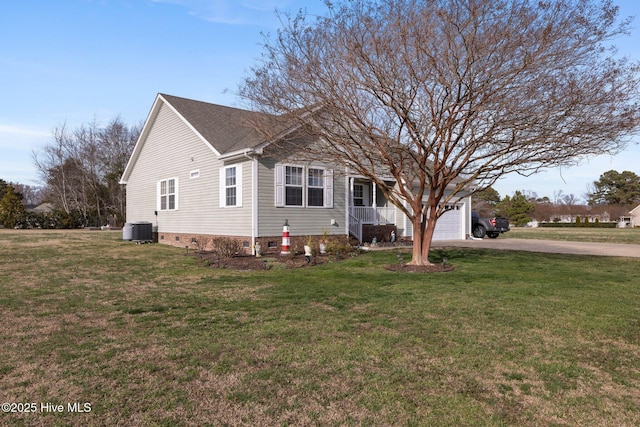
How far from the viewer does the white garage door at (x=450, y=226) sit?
20.6m

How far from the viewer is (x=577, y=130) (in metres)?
8.54

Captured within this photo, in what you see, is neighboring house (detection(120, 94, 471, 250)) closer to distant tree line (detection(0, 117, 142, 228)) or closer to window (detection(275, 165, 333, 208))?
window (detection(275, 165, 333, 208))

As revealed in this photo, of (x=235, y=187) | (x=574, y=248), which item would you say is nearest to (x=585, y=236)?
(x=574, y=248)

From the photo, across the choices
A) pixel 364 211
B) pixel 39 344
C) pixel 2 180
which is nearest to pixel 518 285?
pixel 39 344

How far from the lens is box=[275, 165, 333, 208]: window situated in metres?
14.0

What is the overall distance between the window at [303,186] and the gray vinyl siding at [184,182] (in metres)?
1.08

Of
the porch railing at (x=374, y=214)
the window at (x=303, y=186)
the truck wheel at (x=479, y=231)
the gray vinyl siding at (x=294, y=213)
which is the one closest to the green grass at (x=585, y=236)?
the truck wheel at (x=479, y=231)

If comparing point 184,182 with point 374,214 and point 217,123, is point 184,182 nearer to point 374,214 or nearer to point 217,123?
point 217,123

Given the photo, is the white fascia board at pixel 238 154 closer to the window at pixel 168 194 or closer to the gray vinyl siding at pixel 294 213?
the gray vinyl siding at pixel 294 213

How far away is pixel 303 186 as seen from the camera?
14555 mm

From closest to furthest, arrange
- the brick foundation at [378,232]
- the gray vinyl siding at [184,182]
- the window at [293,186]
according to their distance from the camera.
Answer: the window at [293,186] → the gray vinyl siding at [184,182] → the brick foundation at [378,232]

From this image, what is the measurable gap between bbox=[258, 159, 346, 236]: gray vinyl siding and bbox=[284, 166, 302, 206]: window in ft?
0.78

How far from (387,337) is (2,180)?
62.6 meters

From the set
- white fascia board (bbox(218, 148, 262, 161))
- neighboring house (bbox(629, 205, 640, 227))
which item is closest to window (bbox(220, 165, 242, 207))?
white fascia board (bbox(218, 148, 262, 161))
